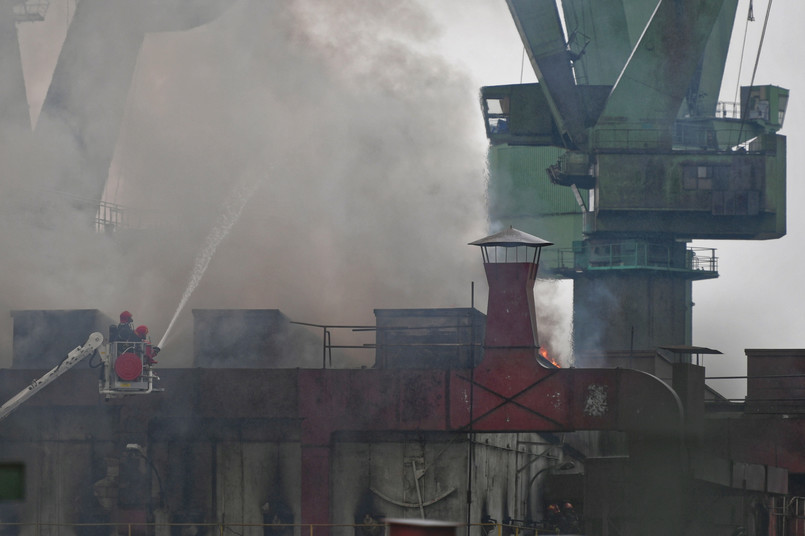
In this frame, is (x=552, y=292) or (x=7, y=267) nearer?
(x=7, y=267)

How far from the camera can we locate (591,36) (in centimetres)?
4625

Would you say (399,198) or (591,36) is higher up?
(591,36)

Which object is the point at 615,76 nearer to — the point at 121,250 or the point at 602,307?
the point at 602,307

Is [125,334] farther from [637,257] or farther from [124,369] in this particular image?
[637,257]

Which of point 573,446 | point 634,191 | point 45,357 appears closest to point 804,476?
point 573,446

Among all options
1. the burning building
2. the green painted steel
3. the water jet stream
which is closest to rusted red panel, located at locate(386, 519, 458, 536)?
the burning building

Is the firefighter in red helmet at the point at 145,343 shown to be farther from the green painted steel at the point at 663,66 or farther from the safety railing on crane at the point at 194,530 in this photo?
the green painted steel at the point at 663,66

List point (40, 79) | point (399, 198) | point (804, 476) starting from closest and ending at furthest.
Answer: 1. point (804, 476)
2. point (40, 79)
3. point (399, 198)

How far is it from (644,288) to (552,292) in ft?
24.2

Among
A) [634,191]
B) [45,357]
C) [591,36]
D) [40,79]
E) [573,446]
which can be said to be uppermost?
[591,36]

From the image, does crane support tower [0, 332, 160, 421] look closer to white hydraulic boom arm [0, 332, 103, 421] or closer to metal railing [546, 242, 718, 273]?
white hydraulic boom arm [0, 332, 103, 421]

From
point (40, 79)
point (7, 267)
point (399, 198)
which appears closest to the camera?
point (7, 267)

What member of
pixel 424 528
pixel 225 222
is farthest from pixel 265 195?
pixel 424 528

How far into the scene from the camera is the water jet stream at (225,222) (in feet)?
123
